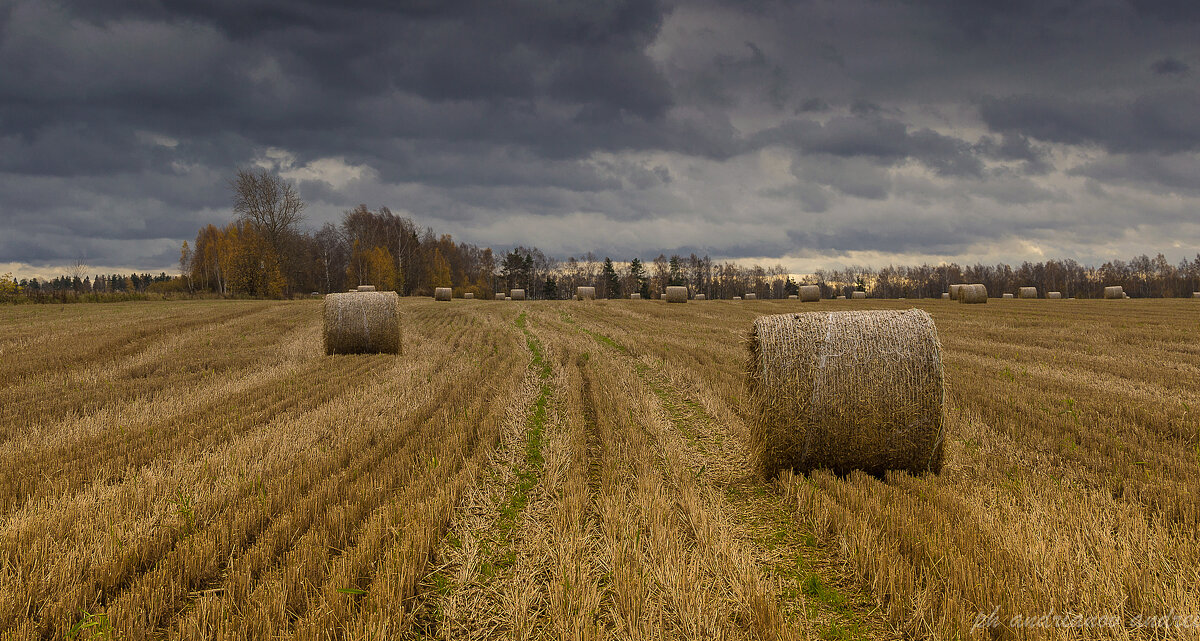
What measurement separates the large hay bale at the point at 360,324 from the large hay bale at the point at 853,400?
10.9 m

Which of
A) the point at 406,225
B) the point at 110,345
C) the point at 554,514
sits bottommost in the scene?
the point at 554,514

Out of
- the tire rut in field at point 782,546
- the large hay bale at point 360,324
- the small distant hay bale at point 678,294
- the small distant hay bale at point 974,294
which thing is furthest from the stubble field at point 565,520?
the small distant hay bale at point 678,294

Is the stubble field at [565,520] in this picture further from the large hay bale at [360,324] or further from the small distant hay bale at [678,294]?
the small distant hay bale at [678,294]

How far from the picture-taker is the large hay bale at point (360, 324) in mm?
12922

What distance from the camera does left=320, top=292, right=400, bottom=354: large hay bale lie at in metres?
12.9

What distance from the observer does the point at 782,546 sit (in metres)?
3.84

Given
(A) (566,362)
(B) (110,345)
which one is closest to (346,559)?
(A) (566,362)

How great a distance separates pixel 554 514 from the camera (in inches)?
170

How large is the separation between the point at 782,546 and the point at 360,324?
39.9 feet

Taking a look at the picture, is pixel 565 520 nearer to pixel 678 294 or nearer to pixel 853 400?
pixel 853 400

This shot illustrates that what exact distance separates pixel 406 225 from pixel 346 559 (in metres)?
93.0

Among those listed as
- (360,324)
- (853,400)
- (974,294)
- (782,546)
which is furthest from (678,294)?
(782,546)

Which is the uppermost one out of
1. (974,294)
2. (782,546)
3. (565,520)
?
(974,294)

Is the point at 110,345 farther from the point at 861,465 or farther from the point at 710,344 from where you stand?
the point at 861,465
